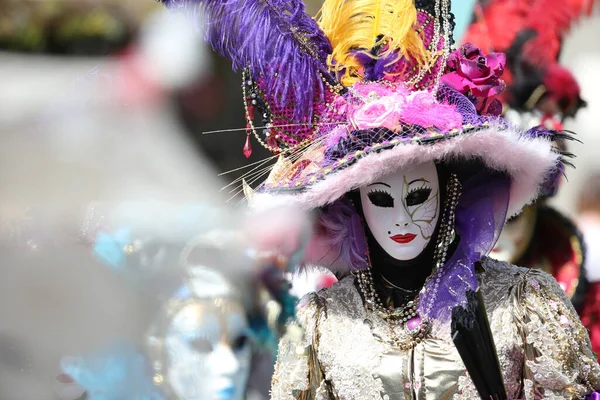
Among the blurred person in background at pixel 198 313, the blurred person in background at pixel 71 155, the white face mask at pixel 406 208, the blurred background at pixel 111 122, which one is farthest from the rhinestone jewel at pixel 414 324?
the blurred person in background at pixel 71 155

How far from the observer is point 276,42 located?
2033 millimetres

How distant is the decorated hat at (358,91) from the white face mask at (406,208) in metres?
0.08

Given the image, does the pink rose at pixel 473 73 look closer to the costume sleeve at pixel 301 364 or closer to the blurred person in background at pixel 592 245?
the costume sleeve at pixel 301 364

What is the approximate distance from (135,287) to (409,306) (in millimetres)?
786

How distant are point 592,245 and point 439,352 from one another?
1.43 meters

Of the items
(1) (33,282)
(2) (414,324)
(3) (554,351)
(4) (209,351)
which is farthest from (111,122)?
(3) (554,351)

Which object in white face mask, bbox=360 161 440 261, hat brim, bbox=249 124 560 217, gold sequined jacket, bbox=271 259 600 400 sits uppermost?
hat brim, bbox=249 124 560 217

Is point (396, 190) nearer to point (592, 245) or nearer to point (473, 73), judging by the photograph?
point (473, 73)

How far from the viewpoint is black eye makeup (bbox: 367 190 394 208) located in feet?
6.51

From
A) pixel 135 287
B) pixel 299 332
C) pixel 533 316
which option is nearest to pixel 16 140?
pixel 135 287

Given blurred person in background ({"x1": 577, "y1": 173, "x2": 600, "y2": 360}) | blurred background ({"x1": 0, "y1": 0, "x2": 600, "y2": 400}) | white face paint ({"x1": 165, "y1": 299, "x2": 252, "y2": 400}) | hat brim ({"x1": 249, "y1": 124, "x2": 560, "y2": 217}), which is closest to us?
hat brim ({"x1": 249, "y1": 124, "x2": 560, "y2": 217})

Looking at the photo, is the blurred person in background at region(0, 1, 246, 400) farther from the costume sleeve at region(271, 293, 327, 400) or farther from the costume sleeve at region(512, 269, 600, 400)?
the costume sleeve at region(512, 269, 600, 400)

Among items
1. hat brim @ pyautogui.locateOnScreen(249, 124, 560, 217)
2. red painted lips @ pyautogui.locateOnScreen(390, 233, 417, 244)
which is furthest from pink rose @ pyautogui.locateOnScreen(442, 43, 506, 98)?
red painted lips @ pyautogui.locateOnScreen(390, 233, 417, 244)

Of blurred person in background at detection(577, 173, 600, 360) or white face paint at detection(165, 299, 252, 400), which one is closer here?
white face paint at detection(165, 299, 252, 400)
